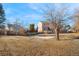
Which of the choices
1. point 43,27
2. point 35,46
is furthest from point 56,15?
point 35,46

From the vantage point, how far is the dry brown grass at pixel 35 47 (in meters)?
1.68

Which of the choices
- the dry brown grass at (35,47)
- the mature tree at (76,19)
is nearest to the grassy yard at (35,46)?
the dry brown grass at (35,47)

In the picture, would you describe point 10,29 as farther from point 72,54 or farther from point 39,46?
point 72,54

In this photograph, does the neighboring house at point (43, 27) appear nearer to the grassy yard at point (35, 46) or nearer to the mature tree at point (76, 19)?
the grassy yard at point (35, 46)

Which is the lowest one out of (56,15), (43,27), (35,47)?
(35,47)

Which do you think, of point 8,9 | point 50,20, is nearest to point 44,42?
point 50,20

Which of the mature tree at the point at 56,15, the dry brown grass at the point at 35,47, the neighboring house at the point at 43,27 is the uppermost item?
the mature tree at the point at 56,15

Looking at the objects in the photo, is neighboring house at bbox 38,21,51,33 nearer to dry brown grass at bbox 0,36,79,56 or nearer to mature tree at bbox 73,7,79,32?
dry brown grass at bbox 0,36,79,56

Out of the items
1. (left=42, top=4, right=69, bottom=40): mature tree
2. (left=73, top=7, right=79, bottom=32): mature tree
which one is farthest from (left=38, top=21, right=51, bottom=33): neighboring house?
(left=73, top=7, right=79, bottom=32): mature tree

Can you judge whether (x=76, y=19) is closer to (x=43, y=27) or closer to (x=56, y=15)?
(x=56, y=15)

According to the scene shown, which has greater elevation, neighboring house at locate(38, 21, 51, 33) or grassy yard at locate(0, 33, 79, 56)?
neighboring house at locate(38, 21, 51, 33)

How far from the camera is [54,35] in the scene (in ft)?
5.57

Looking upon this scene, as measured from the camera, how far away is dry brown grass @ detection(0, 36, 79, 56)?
1.68 metres

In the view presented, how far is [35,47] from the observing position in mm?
1696
